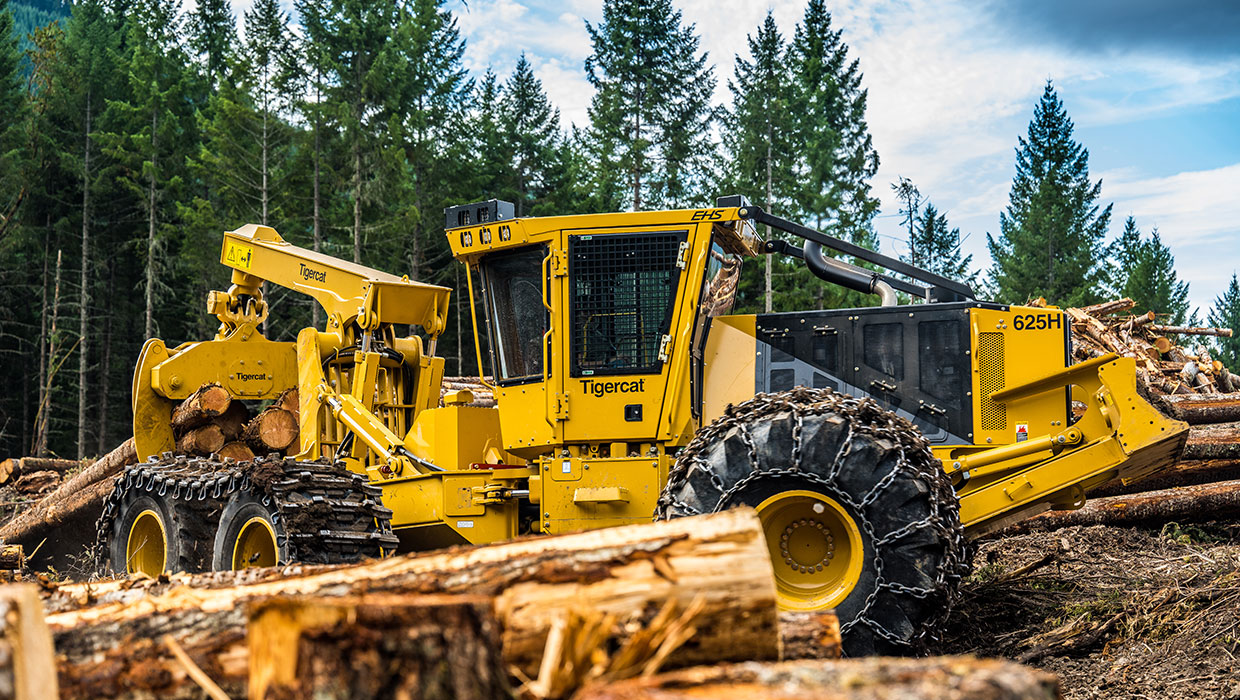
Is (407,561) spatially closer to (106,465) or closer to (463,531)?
(463,531)

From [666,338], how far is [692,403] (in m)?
0.54

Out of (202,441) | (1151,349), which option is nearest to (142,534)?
(202,441)

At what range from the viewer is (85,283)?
111 ft

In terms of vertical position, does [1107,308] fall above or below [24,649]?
above

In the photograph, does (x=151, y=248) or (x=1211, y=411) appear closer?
(x=1211, y=411)

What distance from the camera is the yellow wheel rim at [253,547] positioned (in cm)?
768

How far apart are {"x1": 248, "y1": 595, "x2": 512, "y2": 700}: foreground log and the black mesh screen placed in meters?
4.82

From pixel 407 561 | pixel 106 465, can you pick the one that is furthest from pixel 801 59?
pixel 407 561

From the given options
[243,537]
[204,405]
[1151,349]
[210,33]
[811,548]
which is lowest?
[243,537]

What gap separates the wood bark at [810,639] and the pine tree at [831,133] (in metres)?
28.9

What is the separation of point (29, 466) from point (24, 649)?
16.2 metres

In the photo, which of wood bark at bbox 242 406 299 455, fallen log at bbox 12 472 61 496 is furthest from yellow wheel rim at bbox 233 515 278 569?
fallen log at bbox 12 472 61 496

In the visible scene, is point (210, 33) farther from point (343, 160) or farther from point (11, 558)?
point (11, 558)

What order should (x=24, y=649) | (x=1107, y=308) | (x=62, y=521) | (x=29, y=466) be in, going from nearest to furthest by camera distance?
(x=24, y=649) → (x=62, y=521) → (x=29, y=466) → (x=1107, y=308)
